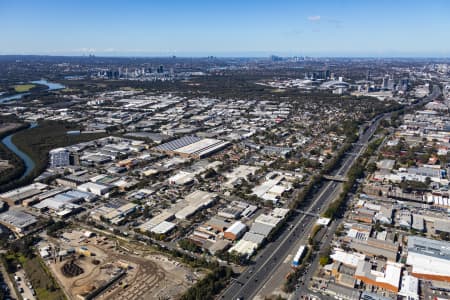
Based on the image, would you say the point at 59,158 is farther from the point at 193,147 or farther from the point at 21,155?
the point at 193,147

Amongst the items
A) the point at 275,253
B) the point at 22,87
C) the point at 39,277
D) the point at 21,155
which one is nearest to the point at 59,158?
the point at 21,155

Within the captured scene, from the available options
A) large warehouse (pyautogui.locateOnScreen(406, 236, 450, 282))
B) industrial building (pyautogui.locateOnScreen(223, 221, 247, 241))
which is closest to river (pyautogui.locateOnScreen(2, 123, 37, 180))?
industrial building (pyautogui.locateOnScreen(223, 221, 247, 241))

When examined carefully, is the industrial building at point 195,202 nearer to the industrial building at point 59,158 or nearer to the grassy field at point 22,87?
the industrial building at point 59,158

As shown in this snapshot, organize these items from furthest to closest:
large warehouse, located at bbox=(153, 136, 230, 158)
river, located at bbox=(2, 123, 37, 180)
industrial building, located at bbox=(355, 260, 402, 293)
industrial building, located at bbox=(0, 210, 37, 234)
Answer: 1. large warehouse, located at bbox=(153, 136, 230, 158)
2. river, located at bbox=(2, 123, 37, 180)
3. industrial building, located at bbox=(0, 210, 37, 234)
4. industrial building, located at bbox=(355, 260, 402, 293)

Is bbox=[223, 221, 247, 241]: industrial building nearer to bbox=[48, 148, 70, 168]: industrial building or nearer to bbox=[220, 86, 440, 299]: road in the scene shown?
bbox=[220, 86, 440, 299]: road

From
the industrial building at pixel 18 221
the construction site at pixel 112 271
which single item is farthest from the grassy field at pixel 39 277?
the industrial building at pixel 18 221

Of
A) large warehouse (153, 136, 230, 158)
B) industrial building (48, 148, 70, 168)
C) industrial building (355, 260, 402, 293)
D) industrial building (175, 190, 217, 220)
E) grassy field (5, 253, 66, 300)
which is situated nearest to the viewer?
grassy field (5, 253, 66, 300)

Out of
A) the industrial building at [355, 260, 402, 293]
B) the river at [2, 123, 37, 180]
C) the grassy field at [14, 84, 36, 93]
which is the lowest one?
the industrial building at [355, 260, 402, 293]
